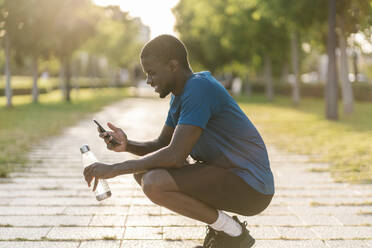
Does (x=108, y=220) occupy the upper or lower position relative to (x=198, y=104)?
lower

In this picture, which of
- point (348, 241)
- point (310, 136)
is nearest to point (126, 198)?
point (348, 241)

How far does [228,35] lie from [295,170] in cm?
2098

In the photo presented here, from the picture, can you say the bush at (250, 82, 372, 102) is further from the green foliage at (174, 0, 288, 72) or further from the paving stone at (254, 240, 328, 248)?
the paving stone at (254, 240, 328, 248)

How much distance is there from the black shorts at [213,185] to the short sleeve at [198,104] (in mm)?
347

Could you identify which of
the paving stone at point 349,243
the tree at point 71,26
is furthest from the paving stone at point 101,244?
the tree at point 71,26

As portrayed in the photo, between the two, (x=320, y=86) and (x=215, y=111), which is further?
(x=320, y=86)

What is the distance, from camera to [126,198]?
5125 mm

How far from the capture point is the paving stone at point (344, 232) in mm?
→ 3805

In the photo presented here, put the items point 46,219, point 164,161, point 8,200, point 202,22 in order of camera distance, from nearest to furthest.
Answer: point 164,161, point 46,219, point 8,200, point 202,22

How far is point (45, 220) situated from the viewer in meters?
4.21

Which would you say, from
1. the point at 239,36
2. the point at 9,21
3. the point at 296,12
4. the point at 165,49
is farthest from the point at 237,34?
the point at 165,49

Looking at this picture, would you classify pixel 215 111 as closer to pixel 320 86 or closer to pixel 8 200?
pixel 8 200

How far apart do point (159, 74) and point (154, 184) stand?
0.69m

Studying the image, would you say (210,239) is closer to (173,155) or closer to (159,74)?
(173,155)
